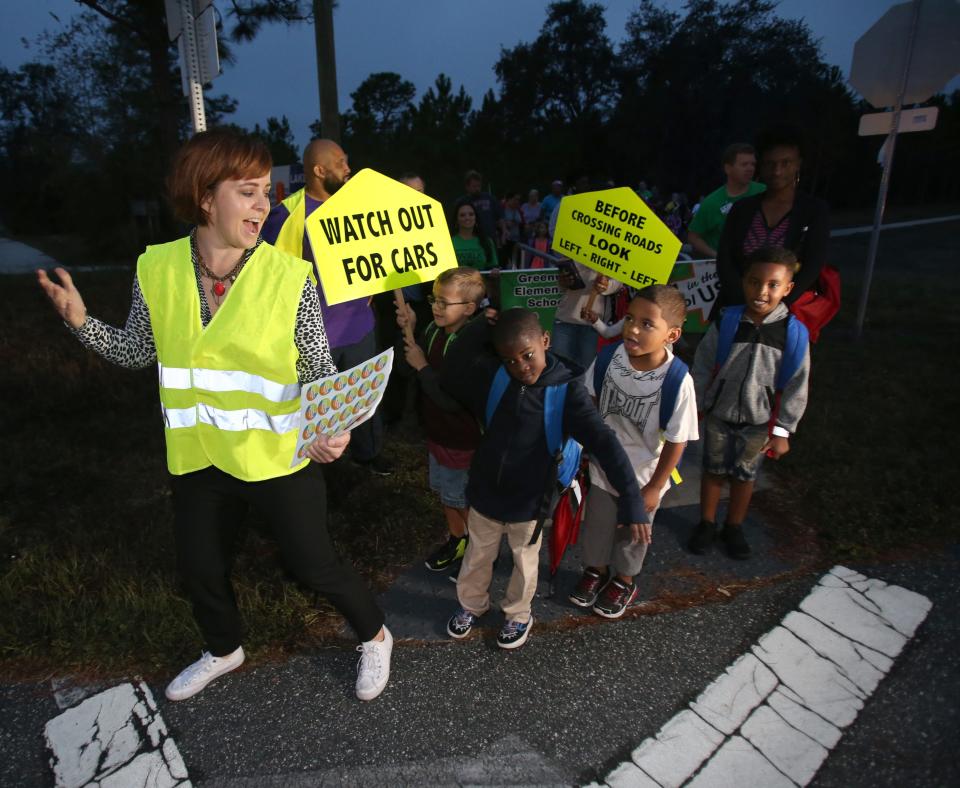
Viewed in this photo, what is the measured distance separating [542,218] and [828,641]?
13.3 meters

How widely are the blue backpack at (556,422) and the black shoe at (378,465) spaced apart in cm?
185

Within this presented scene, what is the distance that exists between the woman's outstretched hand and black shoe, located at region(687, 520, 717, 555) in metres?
3.03

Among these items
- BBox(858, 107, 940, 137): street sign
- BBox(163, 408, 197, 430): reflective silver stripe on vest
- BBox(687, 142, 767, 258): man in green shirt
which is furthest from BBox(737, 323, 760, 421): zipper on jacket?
BBox(858, 107, 940, 137): street sign

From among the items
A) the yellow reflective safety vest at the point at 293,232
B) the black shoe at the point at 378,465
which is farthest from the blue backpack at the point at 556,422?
the black shoe at the point at 378,465

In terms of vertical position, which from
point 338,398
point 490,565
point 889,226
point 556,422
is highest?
point 889,226

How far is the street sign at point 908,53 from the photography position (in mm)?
6742

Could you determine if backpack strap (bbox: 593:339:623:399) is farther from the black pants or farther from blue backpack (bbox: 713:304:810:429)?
the black pants

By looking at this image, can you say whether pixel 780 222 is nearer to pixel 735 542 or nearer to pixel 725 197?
pixel 725 197

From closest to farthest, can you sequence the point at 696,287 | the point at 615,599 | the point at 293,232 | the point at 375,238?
the point at 375,238 → the point at 615,599 → the point at 293,232 → the point at 696,287

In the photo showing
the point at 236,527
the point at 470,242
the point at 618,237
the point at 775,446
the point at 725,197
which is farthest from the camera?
the point at 470,242

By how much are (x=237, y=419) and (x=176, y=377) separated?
232 mm

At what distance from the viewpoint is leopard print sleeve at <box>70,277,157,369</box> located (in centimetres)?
212

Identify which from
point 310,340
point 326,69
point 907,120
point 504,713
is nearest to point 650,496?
point 504,713

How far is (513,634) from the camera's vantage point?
→ 2.81 metres
